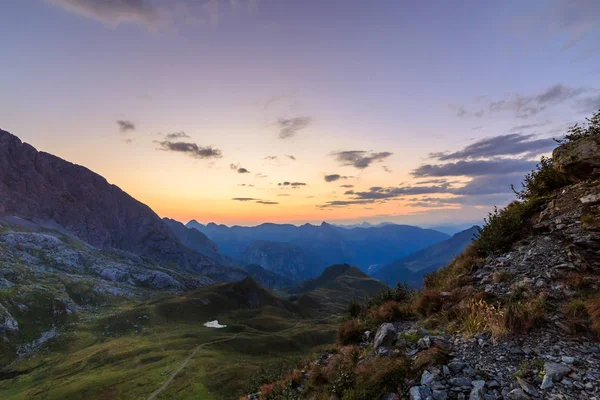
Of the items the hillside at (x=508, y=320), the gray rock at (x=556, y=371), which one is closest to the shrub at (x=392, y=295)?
→ the hillside at (x=508, y=320)

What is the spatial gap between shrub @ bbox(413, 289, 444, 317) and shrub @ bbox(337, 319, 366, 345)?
3515 mm

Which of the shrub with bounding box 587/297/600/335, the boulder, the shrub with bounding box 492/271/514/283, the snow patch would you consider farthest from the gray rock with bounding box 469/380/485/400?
the snow patch

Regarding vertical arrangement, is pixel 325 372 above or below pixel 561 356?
below

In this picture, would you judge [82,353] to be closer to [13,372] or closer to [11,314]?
[13,372]

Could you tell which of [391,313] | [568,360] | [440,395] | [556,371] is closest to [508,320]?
[568,360]

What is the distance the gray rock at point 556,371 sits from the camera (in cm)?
803

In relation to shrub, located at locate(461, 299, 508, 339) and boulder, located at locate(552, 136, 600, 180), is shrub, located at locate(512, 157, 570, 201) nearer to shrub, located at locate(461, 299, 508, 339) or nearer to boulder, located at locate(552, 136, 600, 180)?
boulder, located at locate(552, 136, 600, 180)

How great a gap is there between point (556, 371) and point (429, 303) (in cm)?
759

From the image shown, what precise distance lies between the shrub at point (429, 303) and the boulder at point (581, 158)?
10091 mm

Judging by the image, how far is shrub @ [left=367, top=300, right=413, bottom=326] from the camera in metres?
16.7

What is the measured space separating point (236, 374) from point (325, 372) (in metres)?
53.2

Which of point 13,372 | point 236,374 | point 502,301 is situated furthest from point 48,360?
point 502,301

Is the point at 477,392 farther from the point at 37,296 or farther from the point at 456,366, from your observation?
the point at 37,296

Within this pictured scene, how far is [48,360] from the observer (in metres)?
87.2
